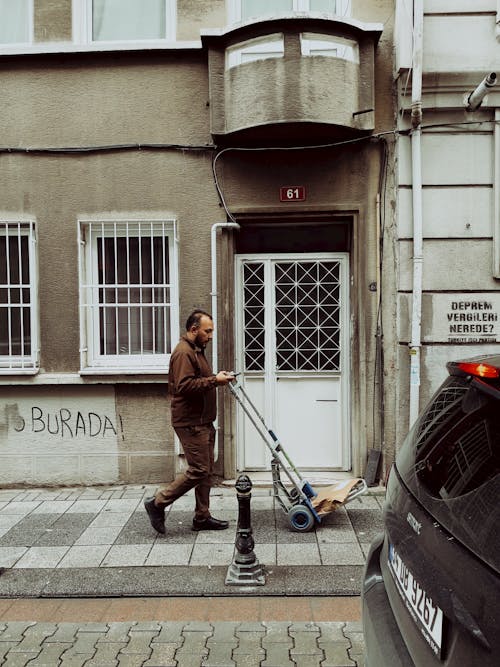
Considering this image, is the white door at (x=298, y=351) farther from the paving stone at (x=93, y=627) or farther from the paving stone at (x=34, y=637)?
the paving stone at (x=34, y=637)

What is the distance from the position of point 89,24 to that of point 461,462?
665 cm

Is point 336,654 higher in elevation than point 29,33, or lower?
lower

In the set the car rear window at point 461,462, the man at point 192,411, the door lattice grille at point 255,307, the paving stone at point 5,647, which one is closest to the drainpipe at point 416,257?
the door lattice grille at point 255,307

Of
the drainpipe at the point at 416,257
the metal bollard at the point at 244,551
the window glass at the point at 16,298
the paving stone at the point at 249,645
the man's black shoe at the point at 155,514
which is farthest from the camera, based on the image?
the window glass at the point at 16,298

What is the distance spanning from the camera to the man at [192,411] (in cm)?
523

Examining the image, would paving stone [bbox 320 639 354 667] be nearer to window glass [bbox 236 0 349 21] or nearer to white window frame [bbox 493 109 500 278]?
white window frame [bbox 493 109 500 278]

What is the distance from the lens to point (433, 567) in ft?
6.52

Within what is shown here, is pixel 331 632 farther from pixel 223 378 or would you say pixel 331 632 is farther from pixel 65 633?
pixel 223 378

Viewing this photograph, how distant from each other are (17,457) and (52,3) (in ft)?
16.6

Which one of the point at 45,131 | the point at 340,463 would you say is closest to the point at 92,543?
the point at 340,463

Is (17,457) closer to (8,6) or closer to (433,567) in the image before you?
(8,6)

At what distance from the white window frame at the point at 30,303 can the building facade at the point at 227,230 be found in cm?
3

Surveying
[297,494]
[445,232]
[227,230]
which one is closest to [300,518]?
[297,494]

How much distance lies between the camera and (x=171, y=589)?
446 centimetres
